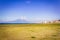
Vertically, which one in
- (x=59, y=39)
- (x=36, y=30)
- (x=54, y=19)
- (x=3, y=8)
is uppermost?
(x=3, y=8)

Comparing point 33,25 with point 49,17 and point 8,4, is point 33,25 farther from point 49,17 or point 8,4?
point 8,4

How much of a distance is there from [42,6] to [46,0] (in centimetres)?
13

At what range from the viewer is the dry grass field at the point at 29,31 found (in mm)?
2164

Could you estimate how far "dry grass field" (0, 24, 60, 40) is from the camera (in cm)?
216

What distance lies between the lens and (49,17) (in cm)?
221

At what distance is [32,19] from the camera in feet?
7.26

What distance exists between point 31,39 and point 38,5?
0.64m

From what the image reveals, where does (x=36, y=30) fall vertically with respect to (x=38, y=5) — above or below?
below

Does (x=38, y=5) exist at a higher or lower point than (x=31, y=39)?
higher

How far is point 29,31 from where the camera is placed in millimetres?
2189

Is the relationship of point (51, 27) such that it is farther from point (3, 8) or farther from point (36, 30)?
point (3, 8)

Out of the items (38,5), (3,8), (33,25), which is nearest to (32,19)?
(33,25)

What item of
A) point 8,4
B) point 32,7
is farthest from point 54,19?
point 8,4

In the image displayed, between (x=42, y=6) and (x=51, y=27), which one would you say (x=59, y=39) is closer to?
(x=51, y=27)
